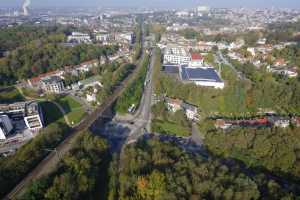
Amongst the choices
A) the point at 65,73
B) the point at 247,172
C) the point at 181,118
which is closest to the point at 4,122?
the point at 65,73

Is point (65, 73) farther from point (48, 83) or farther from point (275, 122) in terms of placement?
point (275, 122)

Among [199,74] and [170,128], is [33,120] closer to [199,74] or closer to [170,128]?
[170,128]

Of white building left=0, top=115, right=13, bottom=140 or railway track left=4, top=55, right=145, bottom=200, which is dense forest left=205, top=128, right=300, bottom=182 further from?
white building left=0, top=115, right=13, bottom=140

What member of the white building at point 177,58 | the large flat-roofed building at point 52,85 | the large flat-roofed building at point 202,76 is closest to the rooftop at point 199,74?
the large flat-roofed building at point 202,76

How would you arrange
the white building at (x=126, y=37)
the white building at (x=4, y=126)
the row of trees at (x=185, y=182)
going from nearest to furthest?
1. the row of trees at (x=185, y=182)
2. the white building at (x=4, y=126)
3. the white building at (x=126, y=37)

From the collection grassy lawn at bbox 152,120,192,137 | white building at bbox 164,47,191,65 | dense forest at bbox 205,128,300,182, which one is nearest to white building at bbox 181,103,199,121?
grassy lawn at bbox 152,120,192,137

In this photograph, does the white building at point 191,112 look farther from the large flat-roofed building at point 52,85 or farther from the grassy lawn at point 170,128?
the large flat-roofed building at point 52,85
